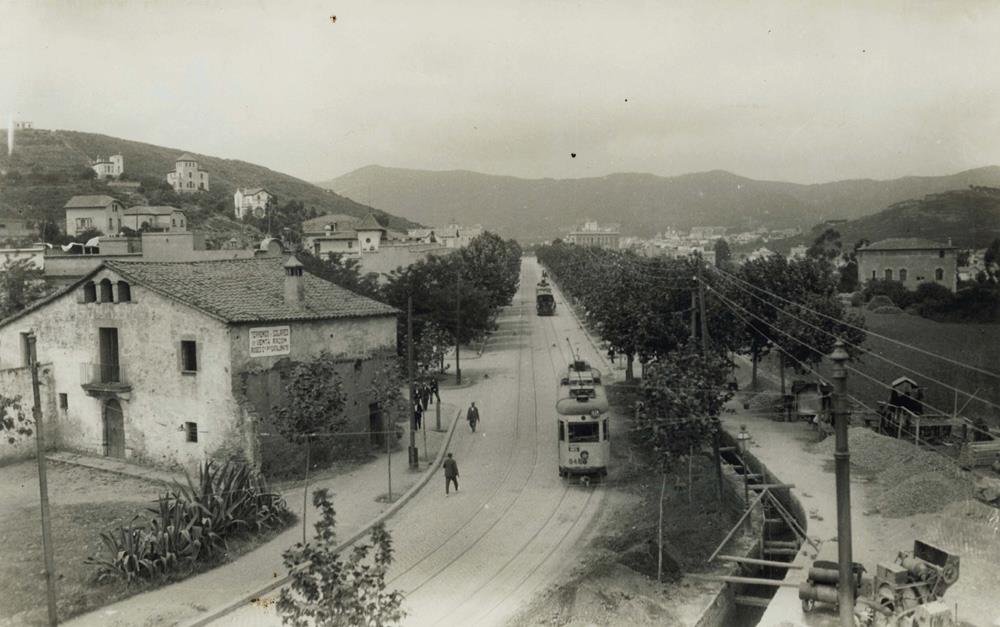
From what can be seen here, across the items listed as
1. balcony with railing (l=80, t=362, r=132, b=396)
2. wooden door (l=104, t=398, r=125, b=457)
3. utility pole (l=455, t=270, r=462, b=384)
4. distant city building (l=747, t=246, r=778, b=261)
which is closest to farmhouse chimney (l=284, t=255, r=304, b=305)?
balcony with railing (l=80, t=362, r=132, b=396)

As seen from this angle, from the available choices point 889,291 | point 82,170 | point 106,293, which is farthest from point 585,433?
point 82,170

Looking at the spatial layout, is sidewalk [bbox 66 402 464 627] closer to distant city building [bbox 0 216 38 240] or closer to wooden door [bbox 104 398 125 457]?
wooden door [bbox 104 398 125 457]

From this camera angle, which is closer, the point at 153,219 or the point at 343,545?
the point at 343,545

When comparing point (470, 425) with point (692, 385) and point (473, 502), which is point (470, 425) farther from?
point (692, 385)

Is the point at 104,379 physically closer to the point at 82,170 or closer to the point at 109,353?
the point at 109,353

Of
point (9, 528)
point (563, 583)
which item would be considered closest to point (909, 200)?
point (563, 583)

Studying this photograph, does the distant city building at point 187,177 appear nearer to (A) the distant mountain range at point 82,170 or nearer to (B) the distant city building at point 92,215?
(A) the distant mountain range at point 82,170
